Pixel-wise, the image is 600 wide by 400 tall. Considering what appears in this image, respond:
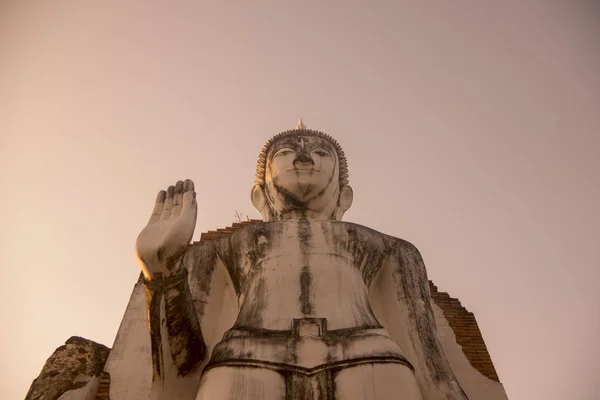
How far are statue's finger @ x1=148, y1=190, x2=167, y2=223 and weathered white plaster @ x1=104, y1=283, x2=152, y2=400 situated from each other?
1542mm

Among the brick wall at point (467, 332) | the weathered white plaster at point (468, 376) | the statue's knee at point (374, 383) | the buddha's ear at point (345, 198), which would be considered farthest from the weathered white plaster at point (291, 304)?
the brick wall at point (467, 332)

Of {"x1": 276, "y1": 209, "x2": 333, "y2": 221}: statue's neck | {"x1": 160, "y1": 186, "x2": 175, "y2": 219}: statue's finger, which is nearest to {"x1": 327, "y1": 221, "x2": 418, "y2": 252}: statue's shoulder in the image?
{"x1": 276, "y1": 209, "x2": 333, "y2": 221}: statue's neck

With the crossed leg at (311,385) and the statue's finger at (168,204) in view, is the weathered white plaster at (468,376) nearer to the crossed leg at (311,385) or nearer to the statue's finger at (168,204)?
the crossed leg at (311,385)

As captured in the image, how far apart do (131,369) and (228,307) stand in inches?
41.5

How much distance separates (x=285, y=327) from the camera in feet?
11.2

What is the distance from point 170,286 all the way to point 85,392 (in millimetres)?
1150

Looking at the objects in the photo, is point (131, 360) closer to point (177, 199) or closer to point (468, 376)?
point (177, 199)

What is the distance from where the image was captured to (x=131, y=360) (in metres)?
4.61

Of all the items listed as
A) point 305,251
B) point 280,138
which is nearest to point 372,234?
point 305,251

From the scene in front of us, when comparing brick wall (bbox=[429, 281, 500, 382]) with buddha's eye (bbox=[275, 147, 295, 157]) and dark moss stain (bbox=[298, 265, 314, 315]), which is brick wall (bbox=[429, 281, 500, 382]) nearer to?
dark moss stain (bbox=[298, 265, 314, 315])

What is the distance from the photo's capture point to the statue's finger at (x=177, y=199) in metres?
3.49

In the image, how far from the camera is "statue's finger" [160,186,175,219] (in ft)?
11.5

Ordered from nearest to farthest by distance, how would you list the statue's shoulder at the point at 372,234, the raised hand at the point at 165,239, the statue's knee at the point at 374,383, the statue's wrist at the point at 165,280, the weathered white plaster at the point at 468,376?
the statue's knee at the point at 374,383 < the raised hand at the point at 165,239 < the statue's wrist at the point at 165,280 < the statue's shoulder at the point at 372,234 < the weathered white plaster at the point at 468,376

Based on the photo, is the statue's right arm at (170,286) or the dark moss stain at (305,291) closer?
the statue's right arm at (170,286)
